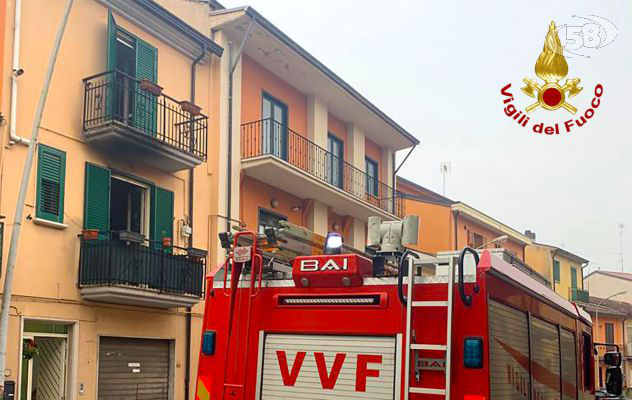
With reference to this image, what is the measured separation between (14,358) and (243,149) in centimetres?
808

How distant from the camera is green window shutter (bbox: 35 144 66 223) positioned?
13.8m

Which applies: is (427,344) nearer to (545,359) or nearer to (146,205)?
(545,359)

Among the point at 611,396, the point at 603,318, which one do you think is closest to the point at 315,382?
the point at 611,396

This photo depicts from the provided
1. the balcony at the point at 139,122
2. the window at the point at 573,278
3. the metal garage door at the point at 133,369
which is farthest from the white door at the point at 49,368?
the window at the point at 573,278

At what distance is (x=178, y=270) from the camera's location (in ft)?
52.4

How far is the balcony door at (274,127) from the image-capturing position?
804 inches

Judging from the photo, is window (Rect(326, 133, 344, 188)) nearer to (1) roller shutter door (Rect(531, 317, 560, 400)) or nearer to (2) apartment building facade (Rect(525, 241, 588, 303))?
(1) roller shutter door (Rect(531, 317, 560, 400))

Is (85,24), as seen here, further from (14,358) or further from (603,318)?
(603,318)

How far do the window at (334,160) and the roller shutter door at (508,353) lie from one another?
16465 millimetres

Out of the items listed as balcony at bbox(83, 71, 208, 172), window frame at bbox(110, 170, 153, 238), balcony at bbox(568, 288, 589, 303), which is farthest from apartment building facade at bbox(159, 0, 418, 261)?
balcony at bbox(568, 288, 589, 303)

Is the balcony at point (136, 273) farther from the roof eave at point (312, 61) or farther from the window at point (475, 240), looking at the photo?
the window at point (475, 240)

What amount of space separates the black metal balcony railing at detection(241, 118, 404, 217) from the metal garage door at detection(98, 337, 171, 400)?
17.4 feet

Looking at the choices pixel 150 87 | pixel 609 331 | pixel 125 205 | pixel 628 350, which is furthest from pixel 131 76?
pixel 628 350

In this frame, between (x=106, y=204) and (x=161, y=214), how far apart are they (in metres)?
1.62
